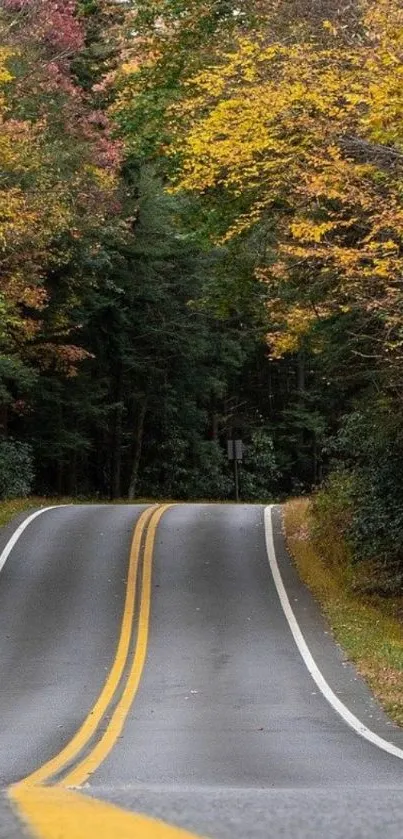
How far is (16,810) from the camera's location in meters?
6.05

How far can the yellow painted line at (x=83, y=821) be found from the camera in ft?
17.0

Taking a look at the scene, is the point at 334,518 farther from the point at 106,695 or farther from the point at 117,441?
the point at 117,441

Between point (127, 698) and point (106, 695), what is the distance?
347 millimetres

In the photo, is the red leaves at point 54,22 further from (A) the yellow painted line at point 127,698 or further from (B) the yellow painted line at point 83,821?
(B) the yellow painted line at point 83,821

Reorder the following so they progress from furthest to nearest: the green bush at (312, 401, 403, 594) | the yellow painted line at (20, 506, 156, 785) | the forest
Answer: the green bush at (312, 401, 403, 594), the forest, the yellow painted line at (20, 506, 156, 785)

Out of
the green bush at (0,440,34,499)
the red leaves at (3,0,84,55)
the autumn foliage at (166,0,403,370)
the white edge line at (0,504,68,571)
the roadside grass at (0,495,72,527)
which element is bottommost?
the white edge line at (0,504,68,571)

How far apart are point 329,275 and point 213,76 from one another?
421cm

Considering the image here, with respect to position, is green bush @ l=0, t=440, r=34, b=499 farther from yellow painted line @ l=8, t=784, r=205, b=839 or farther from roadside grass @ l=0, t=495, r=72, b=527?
yellow painted line @ l=8, t=784, r=205, b=839

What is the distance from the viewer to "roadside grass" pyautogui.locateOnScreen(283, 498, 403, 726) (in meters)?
14.9

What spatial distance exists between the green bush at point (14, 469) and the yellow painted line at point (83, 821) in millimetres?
28360

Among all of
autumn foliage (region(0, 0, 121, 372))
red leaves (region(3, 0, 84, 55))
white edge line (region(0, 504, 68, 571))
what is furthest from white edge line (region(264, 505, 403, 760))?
red leaves (region(3, 0, 84, 55))

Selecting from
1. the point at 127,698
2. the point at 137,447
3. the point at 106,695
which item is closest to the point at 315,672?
the point at 127,698

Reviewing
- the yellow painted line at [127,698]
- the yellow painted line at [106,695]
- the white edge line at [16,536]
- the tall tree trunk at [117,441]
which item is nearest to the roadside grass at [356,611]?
the yellow painted line at [127,698]

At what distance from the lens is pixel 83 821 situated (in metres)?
5.55
